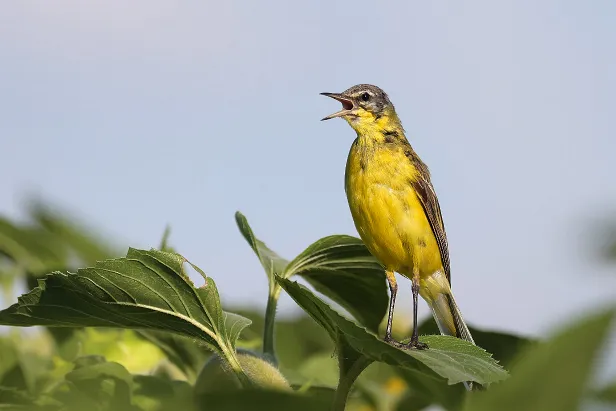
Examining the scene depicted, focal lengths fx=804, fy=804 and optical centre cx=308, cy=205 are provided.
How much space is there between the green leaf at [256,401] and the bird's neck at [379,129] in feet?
16.4

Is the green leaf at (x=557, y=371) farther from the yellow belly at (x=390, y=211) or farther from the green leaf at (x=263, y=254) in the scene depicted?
the yellow belly at (x=390, y=211)

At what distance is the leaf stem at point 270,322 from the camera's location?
2.67m

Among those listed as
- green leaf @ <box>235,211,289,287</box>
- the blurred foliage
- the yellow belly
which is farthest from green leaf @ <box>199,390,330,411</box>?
the yellow belly

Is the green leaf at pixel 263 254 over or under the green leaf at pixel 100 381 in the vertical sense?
over

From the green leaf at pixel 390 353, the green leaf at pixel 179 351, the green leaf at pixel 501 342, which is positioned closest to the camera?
the green leaf at pixel 390 353

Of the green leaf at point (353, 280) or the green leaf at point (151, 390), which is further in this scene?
the green leaf at point (353, 280)

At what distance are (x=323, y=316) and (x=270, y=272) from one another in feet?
3.38

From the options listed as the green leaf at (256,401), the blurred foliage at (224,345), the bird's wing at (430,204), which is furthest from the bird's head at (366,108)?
the green leaf at (256,401)

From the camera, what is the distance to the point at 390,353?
1.76m

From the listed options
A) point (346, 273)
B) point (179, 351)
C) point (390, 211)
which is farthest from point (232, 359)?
point (390, 211)

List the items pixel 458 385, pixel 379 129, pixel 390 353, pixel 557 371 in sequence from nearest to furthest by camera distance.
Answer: pixel 557 371
pixel 390 353
pixel 458 385
pixel 379 129

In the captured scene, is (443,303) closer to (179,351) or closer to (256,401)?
(179,351)

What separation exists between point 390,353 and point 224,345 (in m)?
0.63

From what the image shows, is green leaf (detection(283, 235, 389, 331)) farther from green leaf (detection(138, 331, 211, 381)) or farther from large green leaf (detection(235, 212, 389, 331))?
green leaf (detection(138, 331, 211, 381))
